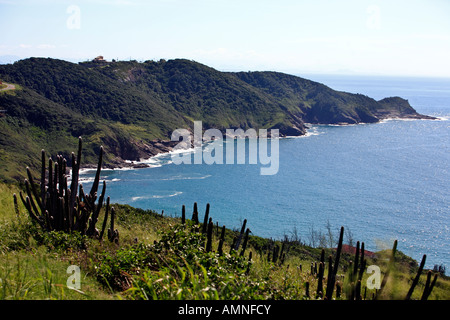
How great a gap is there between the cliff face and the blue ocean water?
43.1ft

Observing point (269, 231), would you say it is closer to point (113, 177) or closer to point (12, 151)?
point (113, 177)

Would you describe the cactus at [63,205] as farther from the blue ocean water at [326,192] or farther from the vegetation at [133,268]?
the blue ocean water at [326,192]

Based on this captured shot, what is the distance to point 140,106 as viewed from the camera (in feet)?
389

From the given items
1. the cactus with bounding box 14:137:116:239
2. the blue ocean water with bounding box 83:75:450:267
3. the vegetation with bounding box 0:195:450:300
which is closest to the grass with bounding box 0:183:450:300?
the vegetation with bounding box 0:195:450:300

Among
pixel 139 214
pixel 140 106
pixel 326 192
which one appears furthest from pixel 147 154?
pixel 139 214

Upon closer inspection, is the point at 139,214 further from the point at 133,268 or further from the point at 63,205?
the point at 133,268

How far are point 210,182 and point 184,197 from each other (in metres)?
10.5

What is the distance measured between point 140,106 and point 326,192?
71.1 m

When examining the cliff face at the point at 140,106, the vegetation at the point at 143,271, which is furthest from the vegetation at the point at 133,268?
the cliff face at the point at 140,106

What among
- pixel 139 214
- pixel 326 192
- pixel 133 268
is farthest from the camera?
pixel 326 192

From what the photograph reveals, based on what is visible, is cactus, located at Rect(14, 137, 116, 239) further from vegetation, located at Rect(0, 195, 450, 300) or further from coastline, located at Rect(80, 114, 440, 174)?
coastline, located at Rect(80, 114, 440, 174)

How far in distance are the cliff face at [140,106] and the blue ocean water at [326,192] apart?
13132 millimetres

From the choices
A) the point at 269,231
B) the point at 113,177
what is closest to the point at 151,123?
the point at 113,177

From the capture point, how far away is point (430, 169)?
8194 cm
